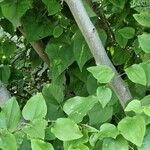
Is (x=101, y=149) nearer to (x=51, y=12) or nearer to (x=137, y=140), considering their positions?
(x=137, y=140)

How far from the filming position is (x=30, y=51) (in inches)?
47.9

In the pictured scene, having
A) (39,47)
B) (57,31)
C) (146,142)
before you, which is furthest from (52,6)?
(146,142)

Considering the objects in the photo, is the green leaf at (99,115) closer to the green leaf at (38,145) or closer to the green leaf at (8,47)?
the green leaf at (38,145)

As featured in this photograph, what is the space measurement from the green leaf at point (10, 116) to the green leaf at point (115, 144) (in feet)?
0.46

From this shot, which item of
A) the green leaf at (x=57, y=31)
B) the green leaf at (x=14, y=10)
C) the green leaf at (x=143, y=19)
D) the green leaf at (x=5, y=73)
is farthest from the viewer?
the green leaf at (x=5, y=73)

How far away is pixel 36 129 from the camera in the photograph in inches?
24.4

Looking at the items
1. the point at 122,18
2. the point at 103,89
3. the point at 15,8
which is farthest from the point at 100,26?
the point at 103,89

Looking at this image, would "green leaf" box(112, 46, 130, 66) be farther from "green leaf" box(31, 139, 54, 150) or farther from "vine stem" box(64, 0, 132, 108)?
"green leaf" box(31, 139, 54, 150)

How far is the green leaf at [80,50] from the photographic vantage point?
897mm

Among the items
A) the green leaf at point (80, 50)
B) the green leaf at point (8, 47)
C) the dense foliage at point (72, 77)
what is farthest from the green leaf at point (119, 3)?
the green leaf at point (8, 47)

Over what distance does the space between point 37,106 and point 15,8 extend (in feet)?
0.94

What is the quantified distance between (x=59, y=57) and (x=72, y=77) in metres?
0.08

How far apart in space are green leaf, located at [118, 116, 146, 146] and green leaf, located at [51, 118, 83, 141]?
6 centimetres

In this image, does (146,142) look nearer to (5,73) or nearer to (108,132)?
(108,132)
